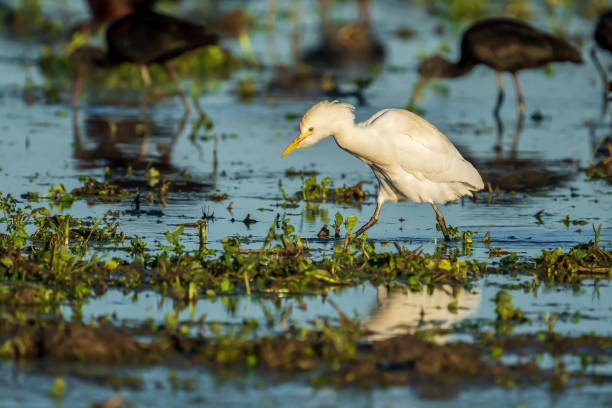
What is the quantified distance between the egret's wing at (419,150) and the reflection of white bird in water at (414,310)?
4.67 feet

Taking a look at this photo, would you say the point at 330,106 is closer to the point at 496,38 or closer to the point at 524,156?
the point at 524,156

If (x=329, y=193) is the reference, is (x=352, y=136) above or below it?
above

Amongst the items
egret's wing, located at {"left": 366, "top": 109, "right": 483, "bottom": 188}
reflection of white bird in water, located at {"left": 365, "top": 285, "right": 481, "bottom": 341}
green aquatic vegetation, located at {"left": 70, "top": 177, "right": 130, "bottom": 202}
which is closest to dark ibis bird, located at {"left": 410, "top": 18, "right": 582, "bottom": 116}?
green aquatic vegetation, located at {"left": 70, "top": 177, "right": 130, "bottom": 202}

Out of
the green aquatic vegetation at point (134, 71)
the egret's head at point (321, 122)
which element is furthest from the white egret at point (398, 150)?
the green aquatic vegetation at point (134, 71)

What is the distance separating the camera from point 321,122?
7102 millimetres

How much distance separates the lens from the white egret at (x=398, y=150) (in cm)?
715

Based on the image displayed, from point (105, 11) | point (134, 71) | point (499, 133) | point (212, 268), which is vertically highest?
point (105, 11)

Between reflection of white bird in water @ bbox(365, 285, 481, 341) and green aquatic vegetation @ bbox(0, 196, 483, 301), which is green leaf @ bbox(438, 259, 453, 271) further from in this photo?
reflection of white bird in water @ bbox(365, 285, 481, 341)

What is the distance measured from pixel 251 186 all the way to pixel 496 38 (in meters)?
5.36

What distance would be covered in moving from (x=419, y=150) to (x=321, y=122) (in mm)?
900

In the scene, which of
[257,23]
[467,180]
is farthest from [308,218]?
[257,23]

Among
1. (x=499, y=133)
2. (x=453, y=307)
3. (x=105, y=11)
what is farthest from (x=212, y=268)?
(x=105, y=11)

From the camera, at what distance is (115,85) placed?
54.0ft

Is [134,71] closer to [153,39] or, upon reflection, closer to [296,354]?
[153,39]
